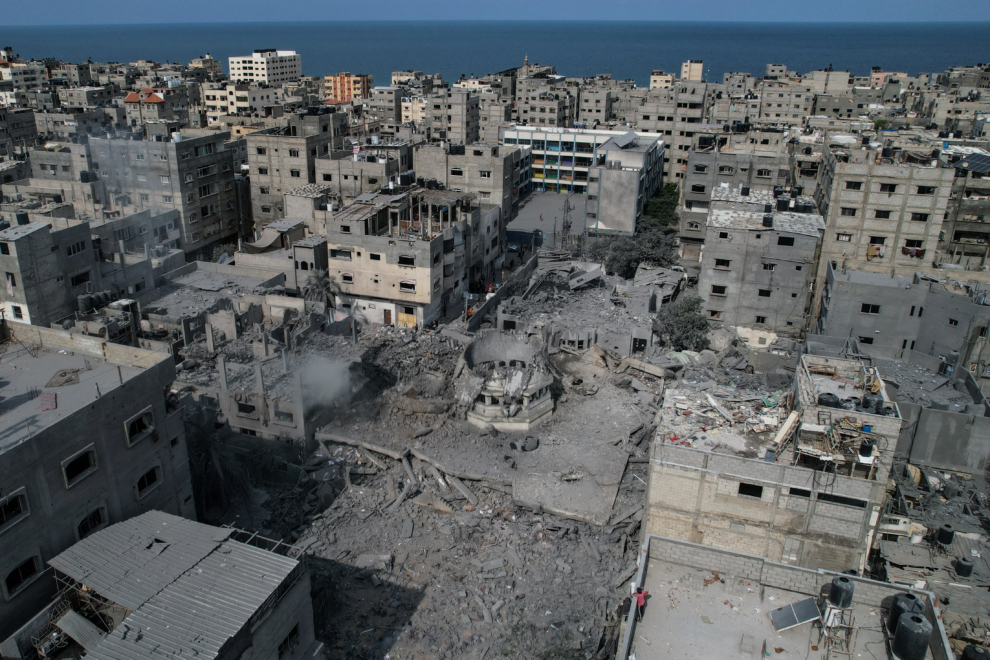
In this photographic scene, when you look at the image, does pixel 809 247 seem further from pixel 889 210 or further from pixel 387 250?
pixel 387 250

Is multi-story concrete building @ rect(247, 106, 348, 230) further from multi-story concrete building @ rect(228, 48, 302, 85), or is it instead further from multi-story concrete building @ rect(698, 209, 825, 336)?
multi-story concrete building @ rect(228, 48, 302, 85)

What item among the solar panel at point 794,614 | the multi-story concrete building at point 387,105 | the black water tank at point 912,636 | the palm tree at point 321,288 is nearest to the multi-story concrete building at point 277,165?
the palm tree at point 321,288

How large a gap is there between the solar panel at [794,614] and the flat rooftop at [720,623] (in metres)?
0.13

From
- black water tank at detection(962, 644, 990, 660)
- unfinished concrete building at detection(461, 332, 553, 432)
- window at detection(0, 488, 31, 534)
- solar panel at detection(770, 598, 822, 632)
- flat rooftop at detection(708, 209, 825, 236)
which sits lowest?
unfinished concrete building at detection(461, 332, 553, 432)

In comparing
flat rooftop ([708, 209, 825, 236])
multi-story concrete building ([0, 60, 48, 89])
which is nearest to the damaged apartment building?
flat rooftop ([708, 209, 825, 236])

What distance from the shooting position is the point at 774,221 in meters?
35.4

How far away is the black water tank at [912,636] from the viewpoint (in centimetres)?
1234

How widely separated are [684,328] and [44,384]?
25659 millimetres

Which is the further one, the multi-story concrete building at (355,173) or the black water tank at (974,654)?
the multi-story concrete building at (355,173)

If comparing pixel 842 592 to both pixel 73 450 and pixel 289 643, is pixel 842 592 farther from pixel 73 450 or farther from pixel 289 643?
pixel 73 450

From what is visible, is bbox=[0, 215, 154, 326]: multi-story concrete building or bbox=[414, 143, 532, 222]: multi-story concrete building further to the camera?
bbox=[414, 143, 532, 222]: multi-story concrete building

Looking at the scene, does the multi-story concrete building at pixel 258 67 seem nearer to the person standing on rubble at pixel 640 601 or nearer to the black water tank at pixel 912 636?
the person standing on rubble at pixel 640 601

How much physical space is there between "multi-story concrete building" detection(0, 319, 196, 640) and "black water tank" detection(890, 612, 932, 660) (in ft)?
53.7

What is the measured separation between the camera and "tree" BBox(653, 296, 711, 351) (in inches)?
1307
